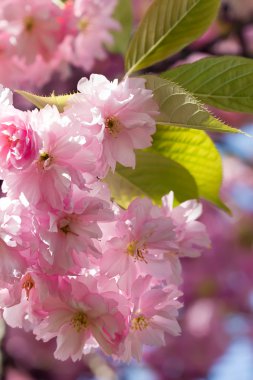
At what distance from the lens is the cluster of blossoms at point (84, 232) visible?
110cm

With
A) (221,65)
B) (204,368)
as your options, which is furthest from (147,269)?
(204,368)

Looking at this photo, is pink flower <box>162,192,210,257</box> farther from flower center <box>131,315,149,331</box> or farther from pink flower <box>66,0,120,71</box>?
pink flower <box>66,0,120,71</box>

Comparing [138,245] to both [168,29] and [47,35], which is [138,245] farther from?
[47,35]

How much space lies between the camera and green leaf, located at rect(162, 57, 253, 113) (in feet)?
4.02

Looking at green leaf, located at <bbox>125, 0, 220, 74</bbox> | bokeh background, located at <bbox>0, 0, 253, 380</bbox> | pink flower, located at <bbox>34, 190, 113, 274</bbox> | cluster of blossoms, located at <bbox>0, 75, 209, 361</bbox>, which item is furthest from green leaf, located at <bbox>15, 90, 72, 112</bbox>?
bokeh background, located at <bbox>0, 0, 253, 380</bbox>

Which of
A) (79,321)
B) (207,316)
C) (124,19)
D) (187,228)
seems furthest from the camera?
(207,316)

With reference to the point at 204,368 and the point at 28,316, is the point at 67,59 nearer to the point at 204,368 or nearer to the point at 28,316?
the point at 28,316

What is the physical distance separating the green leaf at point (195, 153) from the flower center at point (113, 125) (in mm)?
215

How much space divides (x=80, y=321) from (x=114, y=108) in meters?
0.30

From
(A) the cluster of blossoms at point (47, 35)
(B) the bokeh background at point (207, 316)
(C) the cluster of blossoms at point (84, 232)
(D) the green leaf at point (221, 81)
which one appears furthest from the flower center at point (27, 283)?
(B) the bokeh background at point (207, 316)

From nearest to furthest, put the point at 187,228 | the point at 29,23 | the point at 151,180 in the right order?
the point at 187,228
the point at 151,180
the point at 29,23

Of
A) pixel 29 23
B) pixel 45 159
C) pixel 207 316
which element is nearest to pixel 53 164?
pixel 45 159

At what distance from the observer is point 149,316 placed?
1226 millimetres

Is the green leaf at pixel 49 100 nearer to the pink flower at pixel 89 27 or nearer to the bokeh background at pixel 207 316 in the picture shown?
the pink flower at pixel 89 27
